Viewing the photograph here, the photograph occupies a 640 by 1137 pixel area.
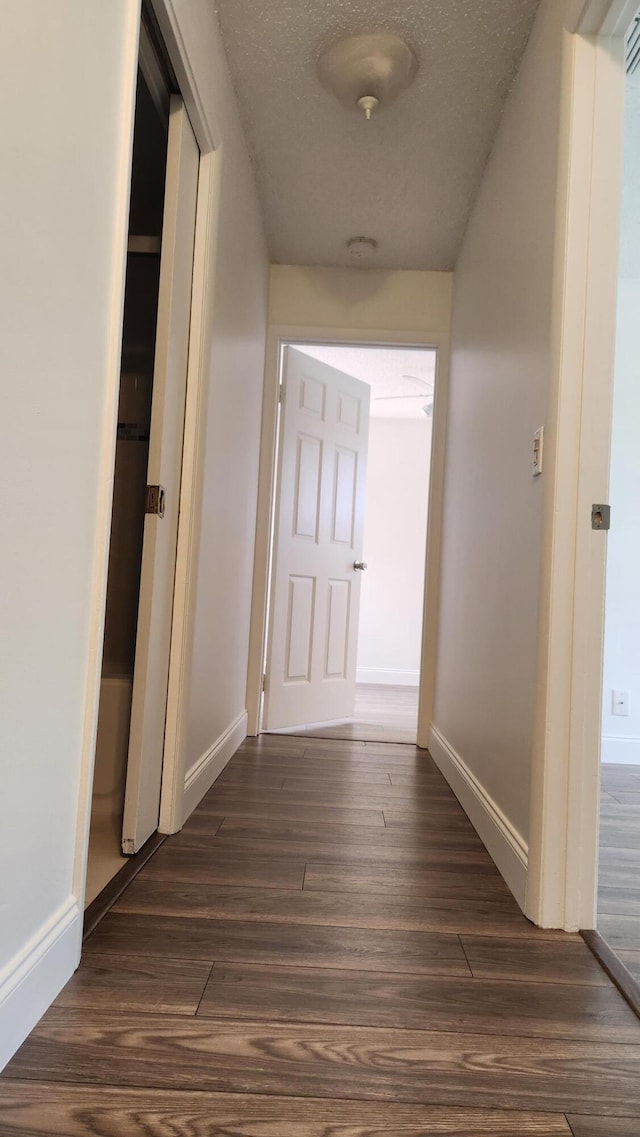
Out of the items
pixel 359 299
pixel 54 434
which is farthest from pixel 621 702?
pixel 54 434

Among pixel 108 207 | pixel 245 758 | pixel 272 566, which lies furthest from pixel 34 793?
pixel 272 566

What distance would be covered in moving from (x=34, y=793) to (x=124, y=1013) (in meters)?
0.39

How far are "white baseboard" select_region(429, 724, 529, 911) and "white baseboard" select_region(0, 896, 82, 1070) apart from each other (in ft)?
3.29

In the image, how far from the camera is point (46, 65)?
0.94 metres

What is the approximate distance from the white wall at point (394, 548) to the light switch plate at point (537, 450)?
181 inches

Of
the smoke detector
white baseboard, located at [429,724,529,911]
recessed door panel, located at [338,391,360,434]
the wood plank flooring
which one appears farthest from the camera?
recessed door panel, located at [338,391,360,434]

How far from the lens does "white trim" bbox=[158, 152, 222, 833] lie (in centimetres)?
191

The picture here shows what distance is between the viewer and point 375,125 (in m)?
2.44

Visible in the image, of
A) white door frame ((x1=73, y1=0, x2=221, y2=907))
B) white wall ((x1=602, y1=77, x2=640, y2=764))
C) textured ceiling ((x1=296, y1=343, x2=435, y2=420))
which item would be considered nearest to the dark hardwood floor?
white door frame ((x1=73, y1=0, x2=221, y2=907))

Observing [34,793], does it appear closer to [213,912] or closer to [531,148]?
[213,912]

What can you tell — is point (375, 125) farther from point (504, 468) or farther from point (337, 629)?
point (337, 629)

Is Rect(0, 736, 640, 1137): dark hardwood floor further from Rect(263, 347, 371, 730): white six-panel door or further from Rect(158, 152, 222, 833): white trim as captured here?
Rect(263, 347, 371, 730): white six-panel door

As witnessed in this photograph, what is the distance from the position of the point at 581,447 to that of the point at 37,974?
4.79 feet

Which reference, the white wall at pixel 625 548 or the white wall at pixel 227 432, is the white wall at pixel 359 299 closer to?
the white wall at pixel 227 432
